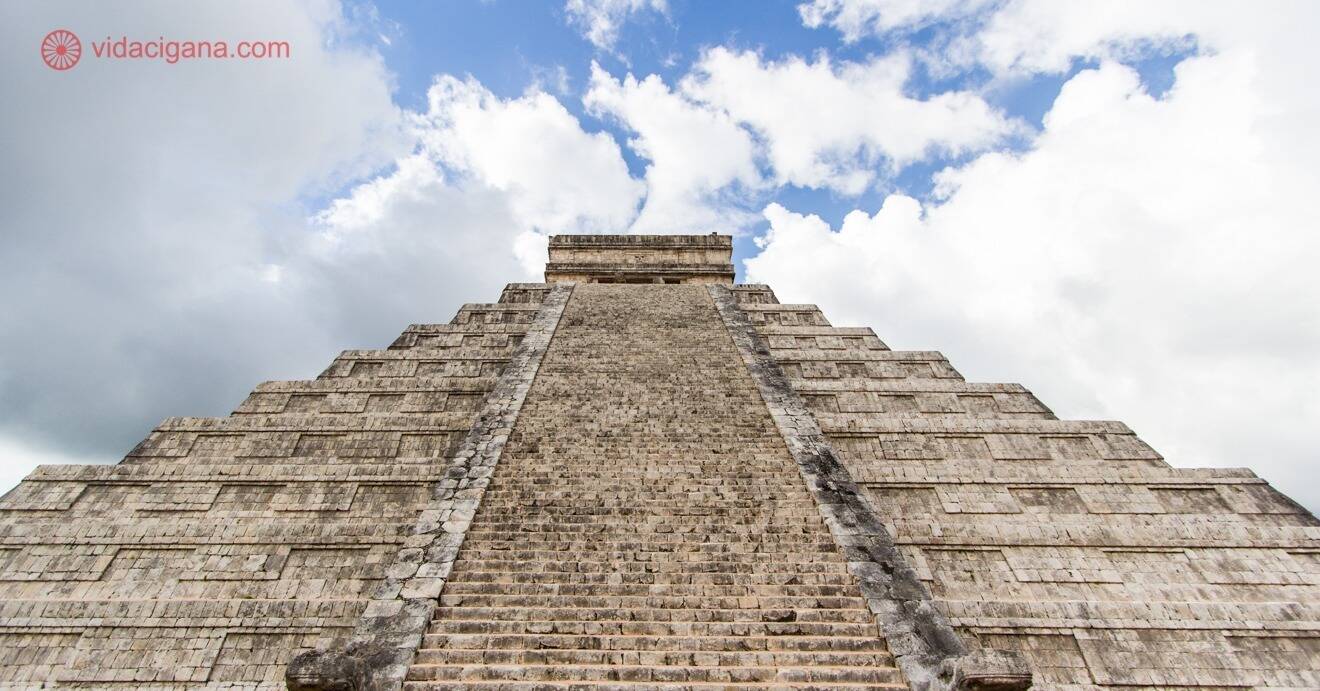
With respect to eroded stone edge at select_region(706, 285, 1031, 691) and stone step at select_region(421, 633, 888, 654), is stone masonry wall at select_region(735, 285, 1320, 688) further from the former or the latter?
stone step at select_region(421, 633, 888, 654)

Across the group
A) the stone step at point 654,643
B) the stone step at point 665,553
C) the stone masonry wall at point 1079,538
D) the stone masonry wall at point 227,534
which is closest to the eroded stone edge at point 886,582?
the stone step at point 654,643

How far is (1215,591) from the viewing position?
23.7 ft

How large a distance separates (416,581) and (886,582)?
4.61 meters

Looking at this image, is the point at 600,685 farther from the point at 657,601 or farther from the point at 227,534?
the point at 227,534

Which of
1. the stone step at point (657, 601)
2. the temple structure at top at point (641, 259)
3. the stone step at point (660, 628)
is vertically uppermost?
the temple structure at top at point (641, 259)

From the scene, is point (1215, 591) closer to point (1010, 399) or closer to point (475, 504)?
point (1010, 399)

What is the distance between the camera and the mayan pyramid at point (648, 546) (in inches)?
210

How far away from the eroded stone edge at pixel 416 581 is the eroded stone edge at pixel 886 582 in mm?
4079

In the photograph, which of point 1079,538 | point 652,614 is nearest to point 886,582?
point 652,614

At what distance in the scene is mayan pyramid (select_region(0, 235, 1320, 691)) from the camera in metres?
5.33

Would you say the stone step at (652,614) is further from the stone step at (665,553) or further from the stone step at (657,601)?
the stone step at (665,553)

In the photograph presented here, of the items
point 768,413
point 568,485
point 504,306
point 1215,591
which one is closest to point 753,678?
point 568,485

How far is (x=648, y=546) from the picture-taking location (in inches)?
252

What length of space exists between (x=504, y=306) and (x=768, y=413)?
23.6 feet
